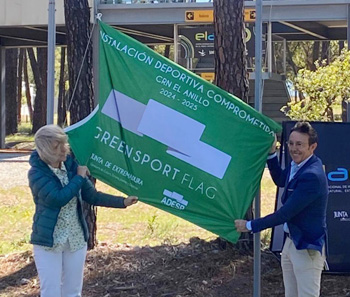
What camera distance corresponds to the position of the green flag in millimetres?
5508

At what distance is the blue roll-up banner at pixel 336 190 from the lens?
6.47 m

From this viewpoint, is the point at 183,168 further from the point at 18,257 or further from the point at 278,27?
the point at 278,27

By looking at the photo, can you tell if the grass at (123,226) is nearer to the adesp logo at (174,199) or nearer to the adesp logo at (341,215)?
the adesp logo at (341,215)

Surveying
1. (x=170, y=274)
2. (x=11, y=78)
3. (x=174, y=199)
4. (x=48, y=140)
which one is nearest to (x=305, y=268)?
(x=174, y=199)

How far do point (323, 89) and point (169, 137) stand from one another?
3.19 metres

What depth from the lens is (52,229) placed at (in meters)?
4.87

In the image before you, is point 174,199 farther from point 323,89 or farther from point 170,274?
point 323,89

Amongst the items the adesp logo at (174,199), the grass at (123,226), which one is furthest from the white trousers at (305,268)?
the grass at (123,226)

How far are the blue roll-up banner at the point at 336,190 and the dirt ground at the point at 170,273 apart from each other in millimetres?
375

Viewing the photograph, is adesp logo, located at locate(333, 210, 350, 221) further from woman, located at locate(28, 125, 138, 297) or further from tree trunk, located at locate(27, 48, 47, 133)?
tree trunk, located at locate(27, 48, 47, 133)

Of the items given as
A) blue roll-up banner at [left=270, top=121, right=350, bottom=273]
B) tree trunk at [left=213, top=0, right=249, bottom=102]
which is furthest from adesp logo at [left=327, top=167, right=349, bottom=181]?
tree trunk at [left=213, top=0, right=249, bottom=102]

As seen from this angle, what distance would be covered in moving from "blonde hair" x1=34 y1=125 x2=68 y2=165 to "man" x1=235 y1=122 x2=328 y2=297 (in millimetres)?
1498

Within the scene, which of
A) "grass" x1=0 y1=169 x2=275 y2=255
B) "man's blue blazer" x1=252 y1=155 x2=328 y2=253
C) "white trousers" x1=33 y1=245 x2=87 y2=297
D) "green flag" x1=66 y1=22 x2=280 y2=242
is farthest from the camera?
"grass" x1=0 y1=169 x2=275 y2=255

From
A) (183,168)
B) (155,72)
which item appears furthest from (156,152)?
(155,72)
